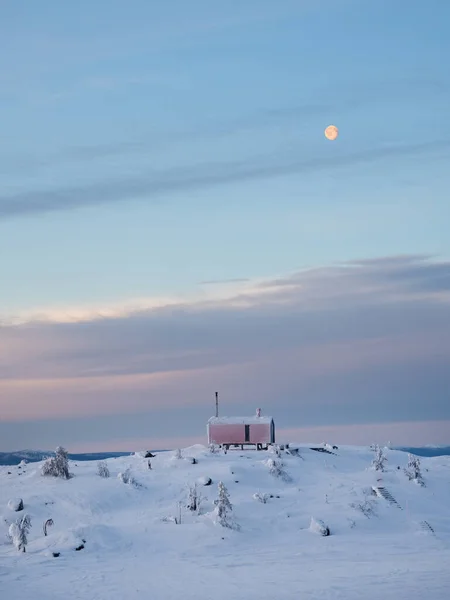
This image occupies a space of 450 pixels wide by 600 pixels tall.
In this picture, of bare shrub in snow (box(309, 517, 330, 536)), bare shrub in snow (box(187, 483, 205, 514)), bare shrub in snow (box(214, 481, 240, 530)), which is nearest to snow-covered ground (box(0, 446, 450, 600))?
bare shrub in snow (box(309, 517, 330, 536))

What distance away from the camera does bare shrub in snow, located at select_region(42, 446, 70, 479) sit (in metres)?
45.8

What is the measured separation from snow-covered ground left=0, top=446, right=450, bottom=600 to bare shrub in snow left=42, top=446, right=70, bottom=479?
2.09 feet

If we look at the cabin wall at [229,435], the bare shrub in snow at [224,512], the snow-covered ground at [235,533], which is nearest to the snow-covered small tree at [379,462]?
the snow-covered ground at [235,533]

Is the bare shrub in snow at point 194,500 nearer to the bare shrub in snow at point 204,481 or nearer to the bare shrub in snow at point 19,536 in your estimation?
the bare shrub in snow at point 204,481

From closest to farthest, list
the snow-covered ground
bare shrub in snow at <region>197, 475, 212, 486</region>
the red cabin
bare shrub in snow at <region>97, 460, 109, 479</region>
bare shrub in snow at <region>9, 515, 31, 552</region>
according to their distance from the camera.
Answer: the snow-covered ground < bare shrub in snow at <region>9, 515, 31, 552</region> < bare shrub in snow at <region>197, 475, 212, 486</region> < bare shrub in snow at <region>97, 460, 109, 479</region> < the red cabin

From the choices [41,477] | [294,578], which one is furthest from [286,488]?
[294,578]

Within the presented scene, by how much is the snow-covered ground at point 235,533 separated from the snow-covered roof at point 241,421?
484 cm

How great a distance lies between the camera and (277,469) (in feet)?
152

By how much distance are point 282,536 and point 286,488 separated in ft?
26.3

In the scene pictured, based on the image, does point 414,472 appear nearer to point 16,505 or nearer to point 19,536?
point 16,505

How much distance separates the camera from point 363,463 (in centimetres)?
5225

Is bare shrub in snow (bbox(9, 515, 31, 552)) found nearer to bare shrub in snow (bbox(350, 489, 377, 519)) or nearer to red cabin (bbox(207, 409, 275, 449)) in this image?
bare shrub in snow (bbox(350, 489, 377, 519))

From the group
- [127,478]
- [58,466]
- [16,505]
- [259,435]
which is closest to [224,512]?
[127,478]

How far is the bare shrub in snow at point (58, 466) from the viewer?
150ft
